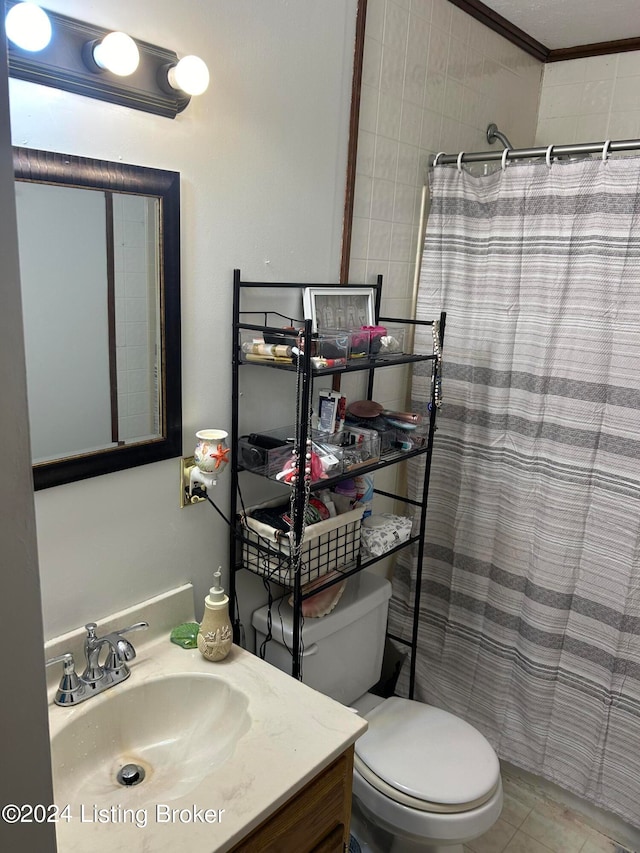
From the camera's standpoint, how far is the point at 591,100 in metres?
2.40

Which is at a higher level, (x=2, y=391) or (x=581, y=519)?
(x=2, y=391)

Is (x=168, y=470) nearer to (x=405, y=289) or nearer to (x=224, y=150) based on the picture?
(x=224, y=150)

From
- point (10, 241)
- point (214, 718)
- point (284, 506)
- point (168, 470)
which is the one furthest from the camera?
A: point (284, 506)

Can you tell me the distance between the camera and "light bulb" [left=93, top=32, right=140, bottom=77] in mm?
1149

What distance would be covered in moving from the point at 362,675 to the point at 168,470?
3.00 ft

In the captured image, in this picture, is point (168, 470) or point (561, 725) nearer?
point (168, 470)

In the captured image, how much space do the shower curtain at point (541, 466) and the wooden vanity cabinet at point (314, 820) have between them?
978 millimetres

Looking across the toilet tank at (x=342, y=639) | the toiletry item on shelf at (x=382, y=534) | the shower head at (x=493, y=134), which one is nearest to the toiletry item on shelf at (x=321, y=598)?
the toilet tank at (x=342, y=639)

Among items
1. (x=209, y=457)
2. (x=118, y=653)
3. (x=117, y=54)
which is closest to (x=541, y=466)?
(x=209, y=457)

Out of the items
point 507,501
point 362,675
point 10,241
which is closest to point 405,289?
point 507,501

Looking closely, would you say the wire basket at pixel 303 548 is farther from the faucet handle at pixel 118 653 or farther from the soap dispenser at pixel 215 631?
the faucet handle at pixel 118 653

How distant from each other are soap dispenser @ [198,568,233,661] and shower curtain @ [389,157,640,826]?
99 cm

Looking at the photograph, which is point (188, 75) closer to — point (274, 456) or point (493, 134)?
point (274, 456)

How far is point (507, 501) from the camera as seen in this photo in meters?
2.10
